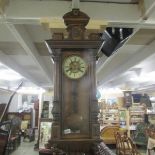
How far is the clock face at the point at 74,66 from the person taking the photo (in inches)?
115

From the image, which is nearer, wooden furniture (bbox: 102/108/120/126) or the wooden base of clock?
the wooden base of clock

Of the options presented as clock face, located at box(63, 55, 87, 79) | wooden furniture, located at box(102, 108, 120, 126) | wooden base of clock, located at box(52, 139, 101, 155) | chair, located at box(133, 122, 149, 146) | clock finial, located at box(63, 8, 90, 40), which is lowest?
chair, located at box(133, 122, 149, 146)

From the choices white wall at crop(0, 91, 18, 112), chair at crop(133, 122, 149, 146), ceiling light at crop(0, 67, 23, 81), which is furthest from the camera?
white wall at crop(0, 91, 18, 112)

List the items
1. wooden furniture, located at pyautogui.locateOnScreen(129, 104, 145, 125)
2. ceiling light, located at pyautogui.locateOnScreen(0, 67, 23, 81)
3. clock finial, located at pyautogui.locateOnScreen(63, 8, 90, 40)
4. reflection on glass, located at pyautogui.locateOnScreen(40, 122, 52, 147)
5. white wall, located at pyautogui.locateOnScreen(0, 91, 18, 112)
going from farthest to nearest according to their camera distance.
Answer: white wall, located at pyautogui.locateOnScreen(0, 91, 18, 112) < wooden furniture, located at pyautogui.locateOnScreen(129, 104, 145, 125) < reflection on glass, located at pyautogui.locateOnScreen(40, 122, 52, 147) < ceiling light, located at pyautogui.locateOnScreen(0, 67, 23, 81) < clock finial, located at pyautogui.locateOnScreen(63, 8, 90, 40)

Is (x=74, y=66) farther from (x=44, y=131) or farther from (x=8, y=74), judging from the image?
(x=44, y=131)

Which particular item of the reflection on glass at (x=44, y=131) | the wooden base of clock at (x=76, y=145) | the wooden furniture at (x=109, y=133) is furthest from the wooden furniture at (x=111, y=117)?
the wooden base of clock at (x=76, y=145)

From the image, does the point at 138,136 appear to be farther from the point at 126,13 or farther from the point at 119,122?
the point at 126,13

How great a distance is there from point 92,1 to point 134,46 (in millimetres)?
2000

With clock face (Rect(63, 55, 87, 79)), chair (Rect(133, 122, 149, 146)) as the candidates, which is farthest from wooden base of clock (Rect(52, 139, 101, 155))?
chair (Rect(133, 122, 149, 146))

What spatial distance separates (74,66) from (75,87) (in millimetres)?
240

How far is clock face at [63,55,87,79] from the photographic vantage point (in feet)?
9.61

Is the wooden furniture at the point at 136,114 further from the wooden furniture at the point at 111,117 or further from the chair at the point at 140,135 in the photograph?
the chair at the point at 140,135

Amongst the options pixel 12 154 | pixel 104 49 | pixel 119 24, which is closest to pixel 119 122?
pixel 12 154

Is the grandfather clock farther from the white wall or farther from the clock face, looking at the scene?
the white wall
